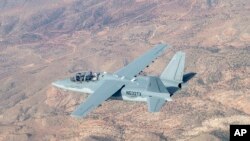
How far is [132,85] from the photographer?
188 feet

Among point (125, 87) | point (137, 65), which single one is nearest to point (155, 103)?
point (125, 87)

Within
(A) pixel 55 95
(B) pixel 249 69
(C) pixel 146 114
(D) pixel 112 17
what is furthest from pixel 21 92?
(D) pixel 112 17

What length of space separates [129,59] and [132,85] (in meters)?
79.2

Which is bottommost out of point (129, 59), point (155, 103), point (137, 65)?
point (129, 59)

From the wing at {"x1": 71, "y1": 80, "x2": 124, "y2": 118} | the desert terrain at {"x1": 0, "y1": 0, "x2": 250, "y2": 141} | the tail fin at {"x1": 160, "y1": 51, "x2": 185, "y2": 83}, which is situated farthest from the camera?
the desert terrain at {"x1": 0, "y1": 0, "x2": 250, "y2": 141}

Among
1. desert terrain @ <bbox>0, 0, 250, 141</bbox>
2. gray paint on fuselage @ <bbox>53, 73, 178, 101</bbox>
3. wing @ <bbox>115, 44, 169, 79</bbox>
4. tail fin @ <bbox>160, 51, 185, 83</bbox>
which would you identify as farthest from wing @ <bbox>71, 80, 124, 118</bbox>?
desert terrain @ <bbox>0, 0, 250, 141</bbox>

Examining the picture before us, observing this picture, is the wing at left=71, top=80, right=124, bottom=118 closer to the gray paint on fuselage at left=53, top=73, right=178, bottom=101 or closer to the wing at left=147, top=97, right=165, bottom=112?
the gray paint on fuselage at left=53, top=73, right=178, bottom=101

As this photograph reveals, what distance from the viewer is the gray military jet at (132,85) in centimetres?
5391

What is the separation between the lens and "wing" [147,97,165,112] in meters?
52.2

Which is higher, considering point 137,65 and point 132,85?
point 137,65

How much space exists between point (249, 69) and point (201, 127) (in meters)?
29.6

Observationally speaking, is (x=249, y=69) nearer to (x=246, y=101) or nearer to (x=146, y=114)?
(x=246, y=101)

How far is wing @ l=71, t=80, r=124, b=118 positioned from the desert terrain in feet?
92.1

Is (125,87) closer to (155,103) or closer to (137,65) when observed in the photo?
(155,103)
